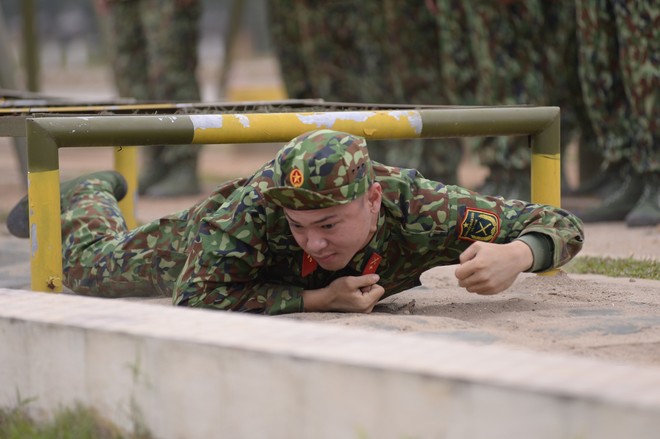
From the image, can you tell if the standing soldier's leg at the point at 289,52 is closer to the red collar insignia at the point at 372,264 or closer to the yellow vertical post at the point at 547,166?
the yellow vertical post at the point at 547,166

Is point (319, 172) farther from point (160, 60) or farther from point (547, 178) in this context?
point (160, 60)

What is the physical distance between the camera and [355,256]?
299cm

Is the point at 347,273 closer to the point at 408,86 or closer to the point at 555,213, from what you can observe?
the point at 555,213

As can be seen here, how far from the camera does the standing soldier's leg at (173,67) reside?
7633mm

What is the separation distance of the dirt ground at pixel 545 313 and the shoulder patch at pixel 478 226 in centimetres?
19

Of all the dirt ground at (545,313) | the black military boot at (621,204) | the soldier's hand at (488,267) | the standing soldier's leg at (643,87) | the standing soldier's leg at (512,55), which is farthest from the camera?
the standing soldier's leg at (512,55)

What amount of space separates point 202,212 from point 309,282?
13.6 inches

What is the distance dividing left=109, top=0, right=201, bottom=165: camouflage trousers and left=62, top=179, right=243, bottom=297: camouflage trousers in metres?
3.81

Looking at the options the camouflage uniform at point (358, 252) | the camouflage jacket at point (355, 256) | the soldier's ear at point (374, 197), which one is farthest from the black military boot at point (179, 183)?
the soldier's ear at point (374, 197)

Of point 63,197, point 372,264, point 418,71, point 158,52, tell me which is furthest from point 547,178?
point 158,52

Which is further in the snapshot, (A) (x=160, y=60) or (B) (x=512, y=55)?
(A) (x=160, y=60)

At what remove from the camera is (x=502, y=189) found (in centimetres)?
589

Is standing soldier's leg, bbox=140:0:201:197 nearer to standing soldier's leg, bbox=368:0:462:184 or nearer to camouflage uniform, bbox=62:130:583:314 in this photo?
standing soldier's leg, bbox=368:0:462:184

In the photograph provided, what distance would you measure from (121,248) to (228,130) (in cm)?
57
